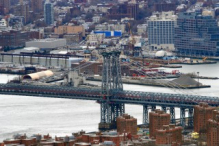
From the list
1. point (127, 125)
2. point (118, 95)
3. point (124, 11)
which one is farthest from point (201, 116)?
point (124, 11)

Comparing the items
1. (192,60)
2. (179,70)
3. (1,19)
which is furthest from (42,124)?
(1,19)

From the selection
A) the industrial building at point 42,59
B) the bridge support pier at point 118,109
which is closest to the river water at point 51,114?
the bridge support pier at point 118,109

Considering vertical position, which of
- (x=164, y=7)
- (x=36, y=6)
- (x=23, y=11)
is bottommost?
(x=36, y=6)

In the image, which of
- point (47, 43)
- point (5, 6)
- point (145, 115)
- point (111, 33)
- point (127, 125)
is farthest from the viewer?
point (5, 6)

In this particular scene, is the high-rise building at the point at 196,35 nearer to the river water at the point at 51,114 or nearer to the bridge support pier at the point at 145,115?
the river water at the point at 51,114

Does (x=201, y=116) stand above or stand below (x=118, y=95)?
above

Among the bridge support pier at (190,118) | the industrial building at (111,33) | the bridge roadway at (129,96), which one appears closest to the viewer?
the bridge support pier at (190,118)

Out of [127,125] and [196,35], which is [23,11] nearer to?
[196,35]
